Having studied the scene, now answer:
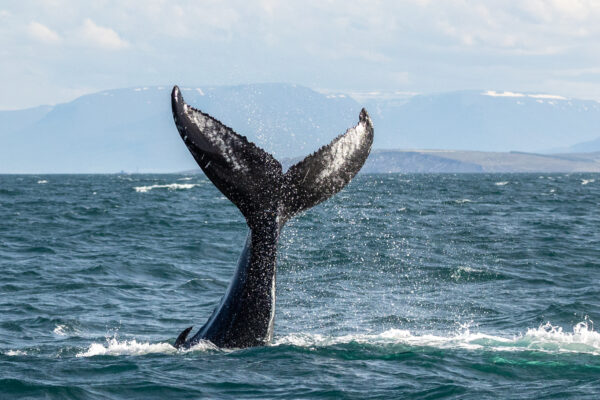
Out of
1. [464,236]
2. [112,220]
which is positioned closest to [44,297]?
[464,236]

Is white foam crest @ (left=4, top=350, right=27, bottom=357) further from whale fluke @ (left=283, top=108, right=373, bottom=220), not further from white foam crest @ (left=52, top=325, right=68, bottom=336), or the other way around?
whale fluke @ (left=283, top=108, right=373, bottom=220)

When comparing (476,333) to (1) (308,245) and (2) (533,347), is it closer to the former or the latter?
(2) (533,347)

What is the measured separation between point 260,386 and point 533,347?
11.8 feet

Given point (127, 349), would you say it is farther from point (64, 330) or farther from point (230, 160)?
point (230, 160)

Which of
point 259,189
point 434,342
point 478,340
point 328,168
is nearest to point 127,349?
point 259,189

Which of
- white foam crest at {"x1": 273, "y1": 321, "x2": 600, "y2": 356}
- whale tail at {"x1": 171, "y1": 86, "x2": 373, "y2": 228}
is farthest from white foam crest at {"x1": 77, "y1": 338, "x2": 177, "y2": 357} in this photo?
whale tail at {"x1": 171, "y1": 86, "x2": 373, "y2": 228}

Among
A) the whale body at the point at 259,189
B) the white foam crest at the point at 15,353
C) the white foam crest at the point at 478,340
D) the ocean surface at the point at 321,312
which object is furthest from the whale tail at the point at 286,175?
the white foam crest at the point at 15,353

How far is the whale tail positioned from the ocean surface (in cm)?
151

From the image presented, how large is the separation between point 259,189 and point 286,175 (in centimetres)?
28

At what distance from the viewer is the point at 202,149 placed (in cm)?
700

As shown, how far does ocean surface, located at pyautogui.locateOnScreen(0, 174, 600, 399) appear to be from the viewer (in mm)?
7508

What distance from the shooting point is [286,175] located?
24.6 feet

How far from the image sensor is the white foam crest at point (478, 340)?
926 centimetres

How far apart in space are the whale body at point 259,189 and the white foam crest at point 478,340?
4.67 feet
